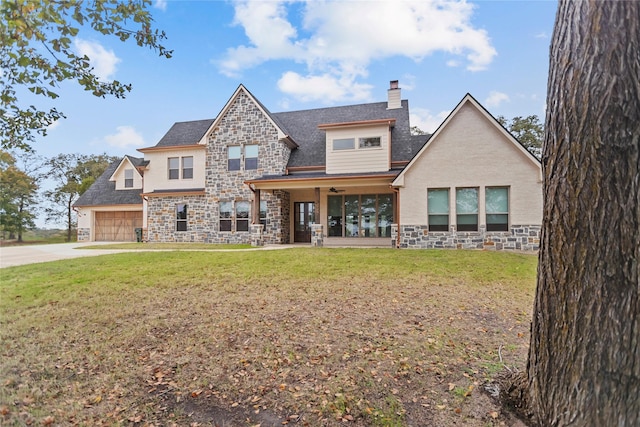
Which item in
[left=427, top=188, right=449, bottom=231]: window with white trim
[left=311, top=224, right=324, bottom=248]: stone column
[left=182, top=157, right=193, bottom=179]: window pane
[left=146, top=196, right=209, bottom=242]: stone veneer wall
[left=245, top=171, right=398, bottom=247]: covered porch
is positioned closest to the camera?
[left=427, top=188, right=449, bottom=231]: window with white trim

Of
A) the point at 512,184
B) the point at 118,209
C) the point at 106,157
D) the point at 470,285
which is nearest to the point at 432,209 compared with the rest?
the point at 512,184

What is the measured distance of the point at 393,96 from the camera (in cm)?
1819

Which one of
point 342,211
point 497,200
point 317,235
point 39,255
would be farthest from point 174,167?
point 497,200

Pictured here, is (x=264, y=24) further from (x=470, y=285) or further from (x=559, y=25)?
(x=470, y=285)

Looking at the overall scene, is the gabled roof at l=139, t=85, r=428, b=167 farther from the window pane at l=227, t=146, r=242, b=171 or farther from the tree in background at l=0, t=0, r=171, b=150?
the tree in background at l=0, t=0, r=171, b=150

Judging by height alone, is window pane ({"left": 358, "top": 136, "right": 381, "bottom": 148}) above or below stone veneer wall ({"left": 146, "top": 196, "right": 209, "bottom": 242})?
above

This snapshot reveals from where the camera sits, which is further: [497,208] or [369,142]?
[369,142]

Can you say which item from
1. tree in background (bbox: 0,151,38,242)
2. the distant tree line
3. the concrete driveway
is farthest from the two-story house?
the distant tree line

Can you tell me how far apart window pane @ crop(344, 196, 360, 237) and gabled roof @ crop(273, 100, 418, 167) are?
2.49 m

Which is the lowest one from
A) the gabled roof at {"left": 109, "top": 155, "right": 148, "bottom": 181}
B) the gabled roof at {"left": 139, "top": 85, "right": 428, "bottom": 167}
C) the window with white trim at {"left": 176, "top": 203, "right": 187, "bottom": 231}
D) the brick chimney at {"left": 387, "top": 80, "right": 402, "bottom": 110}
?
the window with white trim at {"left": 176, "top": 203, "right": 187, "bottom": 231}

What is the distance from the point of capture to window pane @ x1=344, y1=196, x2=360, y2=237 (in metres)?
15.8

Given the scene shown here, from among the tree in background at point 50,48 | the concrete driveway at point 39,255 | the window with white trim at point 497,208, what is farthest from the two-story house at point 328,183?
the tree in background at point 50,48

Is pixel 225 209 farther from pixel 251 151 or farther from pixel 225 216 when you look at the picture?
pixel 251 151

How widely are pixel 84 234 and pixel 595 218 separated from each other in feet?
85.7
